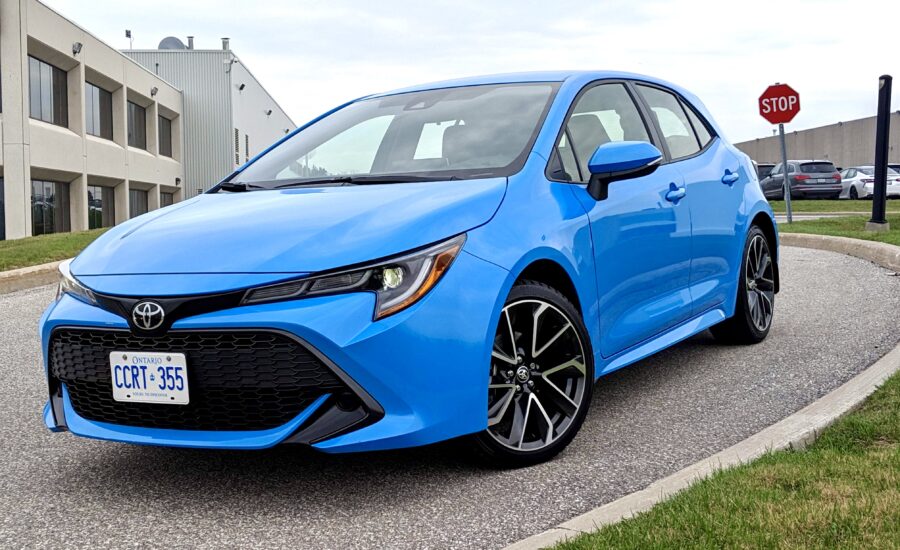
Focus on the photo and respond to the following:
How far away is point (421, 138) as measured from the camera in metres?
4.50

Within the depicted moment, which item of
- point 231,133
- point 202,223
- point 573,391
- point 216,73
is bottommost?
point 573,391

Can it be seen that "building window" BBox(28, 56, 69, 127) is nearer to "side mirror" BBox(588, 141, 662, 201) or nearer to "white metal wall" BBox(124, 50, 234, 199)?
"white metal wall" BBox(124, 50, 234, 199)

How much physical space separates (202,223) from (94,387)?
0.71 m

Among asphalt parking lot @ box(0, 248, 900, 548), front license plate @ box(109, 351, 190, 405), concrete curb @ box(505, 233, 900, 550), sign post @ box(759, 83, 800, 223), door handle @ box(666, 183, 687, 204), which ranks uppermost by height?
sign post @ box(759, 83, 800, 223)

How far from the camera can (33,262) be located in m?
12.3

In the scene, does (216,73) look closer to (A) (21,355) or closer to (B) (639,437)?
(A) (21,355)

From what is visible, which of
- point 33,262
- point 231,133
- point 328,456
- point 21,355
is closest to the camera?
point 328,456

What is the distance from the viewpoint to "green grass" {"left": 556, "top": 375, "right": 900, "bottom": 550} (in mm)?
2584

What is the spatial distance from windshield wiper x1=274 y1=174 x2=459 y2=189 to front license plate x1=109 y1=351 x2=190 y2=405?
1.23 m

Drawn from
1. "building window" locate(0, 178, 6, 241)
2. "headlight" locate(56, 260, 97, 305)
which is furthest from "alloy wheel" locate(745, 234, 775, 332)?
"building window" locate(0, 178, 6, 241)

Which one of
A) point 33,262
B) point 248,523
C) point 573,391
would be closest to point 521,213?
point 573,391

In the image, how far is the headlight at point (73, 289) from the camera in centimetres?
332

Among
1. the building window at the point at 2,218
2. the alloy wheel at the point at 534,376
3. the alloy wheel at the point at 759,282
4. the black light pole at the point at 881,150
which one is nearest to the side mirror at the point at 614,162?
the alloy wheel at the point at 534,376

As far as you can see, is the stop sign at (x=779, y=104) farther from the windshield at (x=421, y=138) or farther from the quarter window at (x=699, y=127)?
the windshield at (x=421, y=138)
